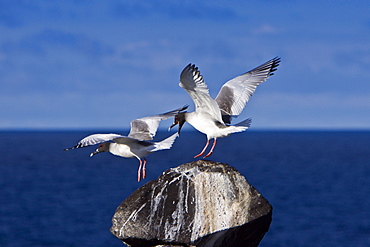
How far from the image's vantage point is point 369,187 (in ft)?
247

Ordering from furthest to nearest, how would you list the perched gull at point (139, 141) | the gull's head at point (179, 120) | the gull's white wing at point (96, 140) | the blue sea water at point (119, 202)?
the blue sea water at point (119, 202) → the gull's head at point (179, 120) → the perched gull at point (139, 141) → the gull's white wing at point (96, 140)

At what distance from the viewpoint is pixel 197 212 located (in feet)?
45.3

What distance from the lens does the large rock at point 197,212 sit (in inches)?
538

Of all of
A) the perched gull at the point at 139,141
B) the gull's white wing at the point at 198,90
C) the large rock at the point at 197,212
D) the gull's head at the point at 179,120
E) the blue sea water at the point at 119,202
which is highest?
the gull's white wing at the point at 198,90

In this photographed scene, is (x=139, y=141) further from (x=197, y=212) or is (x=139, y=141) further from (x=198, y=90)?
(x=197, y=212)

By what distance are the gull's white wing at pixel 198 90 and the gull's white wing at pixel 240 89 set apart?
70 centimetres

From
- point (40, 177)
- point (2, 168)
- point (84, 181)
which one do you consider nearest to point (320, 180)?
point (84, 181)

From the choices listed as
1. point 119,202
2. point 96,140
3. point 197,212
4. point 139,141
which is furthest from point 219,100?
point 119,202

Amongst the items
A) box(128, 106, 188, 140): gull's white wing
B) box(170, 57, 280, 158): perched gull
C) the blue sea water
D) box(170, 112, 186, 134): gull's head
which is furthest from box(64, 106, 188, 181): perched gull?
the blue sea water

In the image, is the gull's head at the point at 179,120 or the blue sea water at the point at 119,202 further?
the blue sea water at the point at 119,202

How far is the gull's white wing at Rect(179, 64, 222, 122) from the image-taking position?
15664 mm

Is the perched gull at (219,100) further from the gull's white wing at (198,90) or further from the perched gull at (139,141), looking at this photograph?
the perched gull at (139,141)

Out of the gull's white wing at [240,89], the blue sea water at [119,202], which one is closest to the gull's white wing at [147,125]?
the gull's white wing at [240,89]

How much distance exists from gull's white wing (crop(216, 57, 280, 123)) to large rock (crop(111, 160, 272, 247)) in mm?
3378
